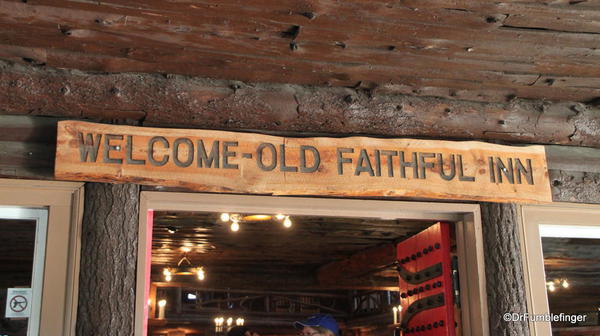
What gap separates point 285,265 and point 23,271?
753 cm

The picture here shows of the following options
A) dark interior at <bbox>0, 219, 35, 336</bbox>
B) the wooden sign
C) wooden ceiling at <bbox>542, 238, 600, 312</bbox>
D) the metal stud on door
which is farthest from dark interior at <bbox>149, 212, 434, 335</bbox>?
dark interior at <bbox>0, 219, 35, 336</bbox>

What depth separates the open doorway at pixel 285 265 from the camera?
5199 mm

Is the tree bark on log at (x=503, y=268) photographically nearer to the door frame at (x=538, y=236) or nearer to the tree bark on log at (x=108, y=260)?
the door frame at (x=538, y=236)

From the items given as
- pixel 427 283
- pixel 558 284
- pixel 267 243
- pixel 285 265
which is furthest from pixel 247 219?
pixel 558 284

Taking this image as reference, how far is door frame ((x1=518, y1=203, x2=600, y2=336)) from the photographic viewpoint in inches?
203

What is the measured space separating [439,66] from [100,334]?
9.22ft

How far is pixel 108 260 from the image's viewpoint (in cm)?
443

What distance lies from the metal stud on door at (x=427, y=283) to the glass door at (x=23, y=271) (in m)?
3.03

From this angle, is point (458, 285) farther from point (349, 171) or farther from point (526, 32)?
point (526, 32)

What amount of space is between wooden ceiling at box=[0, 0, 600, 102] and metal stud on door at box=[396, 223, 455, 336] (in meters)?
1.40

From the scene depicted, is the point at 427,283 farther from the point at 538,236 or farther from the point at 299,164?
the point at 299,164

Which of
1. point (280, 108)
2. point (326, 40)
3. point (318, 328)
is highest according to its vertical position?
point (326, 40)

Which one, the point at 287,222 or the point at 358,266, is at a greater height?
the point at 287,222

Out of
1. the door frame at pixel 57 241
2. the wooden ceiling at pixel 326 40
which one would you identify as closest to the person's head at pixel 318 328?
the wooden ceiling at pixel 326 40
